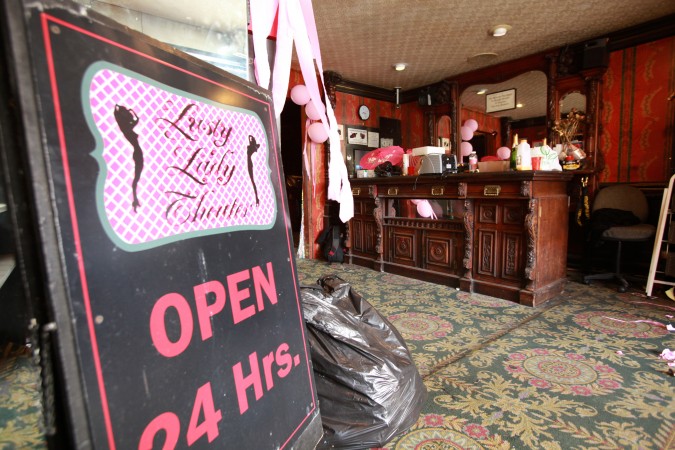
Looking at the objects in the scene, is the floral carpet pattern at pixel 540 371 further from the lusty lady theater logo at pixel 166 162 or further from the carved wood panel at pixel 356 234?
the carved wood panel at pixel 356 234

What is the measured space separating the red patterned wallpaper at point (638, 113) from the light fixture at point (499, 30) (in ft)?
4.42

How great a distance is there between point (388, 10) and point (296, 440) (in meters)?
3.58

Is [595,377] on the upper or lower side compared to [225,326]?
lower

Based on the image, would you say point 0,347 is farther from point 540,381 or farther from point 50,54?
point 540,381

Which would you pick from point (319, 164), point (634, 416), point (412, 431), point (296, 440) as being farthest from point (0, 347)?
point (319, 164)

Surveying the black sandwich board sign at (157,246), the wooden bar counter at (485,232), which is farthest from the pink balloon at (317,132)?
the black sandwich board sign at (157,246)

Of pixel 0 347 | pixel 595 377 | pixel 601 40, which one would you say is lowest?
pixel 595 377

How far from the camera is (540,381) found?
163 centimetres

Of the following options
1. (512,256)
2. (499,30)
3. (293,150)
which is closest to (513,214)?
(512,256)

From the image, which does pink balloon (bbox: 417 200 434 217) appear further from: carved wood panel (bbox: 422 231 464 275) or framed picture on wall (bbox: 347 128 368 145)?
framed picture on wall (bbox: 347 128 368 145)

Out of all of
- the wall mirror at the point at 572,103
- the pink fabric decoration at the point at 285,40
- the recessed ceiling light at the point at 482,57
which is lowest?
the pink fabric decoration at the point at 285,40

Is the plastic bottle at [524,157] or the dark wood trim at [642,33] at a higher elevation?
the dark wood trim at [642,33]

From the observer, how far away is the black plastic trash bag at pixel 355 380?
114 cm

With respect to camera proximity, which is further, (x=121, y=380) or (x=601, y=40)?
(x=601, y=40)
